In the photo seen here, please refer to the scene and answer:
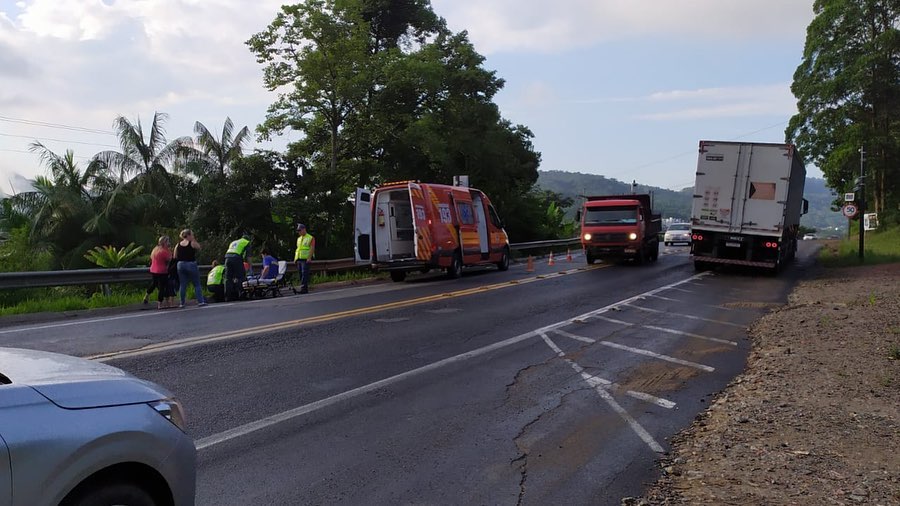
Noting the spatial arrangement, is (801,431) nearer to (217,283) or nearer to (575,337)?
(575,337)

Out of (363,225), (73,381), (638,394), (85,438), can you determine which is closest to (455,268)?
(363,225)

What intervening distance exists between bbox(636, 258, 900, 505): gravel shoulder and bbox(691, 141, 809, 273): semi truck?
10459mm

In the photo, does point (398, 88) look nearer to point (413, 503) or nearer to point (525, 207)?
point (525, 207)

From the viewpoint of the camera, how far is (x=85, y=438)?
255 centimetres

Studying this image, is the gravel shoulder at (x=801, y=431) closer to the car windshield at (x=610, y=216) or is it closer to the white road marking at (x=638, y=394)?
the white road marking at (x=638, y=394)

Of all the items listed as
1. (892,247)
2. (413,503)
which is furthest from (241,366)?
(892,247)

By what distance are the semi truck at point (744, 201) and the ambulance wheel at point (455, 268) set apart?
7436mm

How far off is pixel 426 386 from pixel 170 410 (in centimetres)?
394

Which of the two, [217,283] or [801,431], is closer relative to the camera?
[801,431]

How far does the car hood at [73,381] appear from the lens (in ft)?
8.67

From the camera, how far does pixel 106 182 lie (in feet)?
87.7

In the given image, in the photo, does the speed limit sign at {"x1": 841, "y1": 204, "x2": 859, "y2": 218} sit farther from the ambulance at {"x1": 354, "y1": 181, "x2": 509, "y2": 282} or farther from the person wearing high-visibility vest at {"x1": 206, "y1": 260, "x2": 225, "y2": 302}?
the person wearing high-visibility vest at {"x1": 206, "y1": 260, "x2": 225, "y2": 302}

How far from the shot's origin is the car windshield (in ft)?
77.8

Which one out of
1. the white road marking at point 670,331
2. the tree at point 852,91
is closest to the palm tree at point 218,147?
the white road marking at point 670,331
